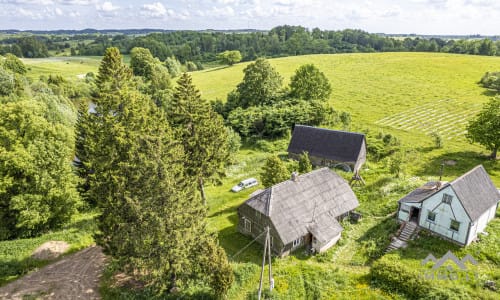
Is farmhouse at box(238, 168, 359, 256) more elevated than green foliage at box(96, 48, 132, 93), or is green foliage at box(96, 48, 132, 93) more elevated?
green foliage at box(96, 48, 132, 93)

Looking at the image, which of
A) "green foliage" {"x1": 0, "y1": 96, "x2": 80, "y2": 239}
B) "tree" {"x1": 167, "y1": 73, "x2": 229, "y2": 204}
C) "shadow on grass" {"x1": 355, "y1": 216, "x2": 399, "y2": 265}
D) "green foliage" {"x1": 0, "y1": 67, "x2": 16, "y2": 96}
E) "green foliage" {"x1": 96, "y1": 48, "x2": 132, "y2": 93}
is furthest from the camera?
"green foliage" {"x1": 0, "y1": 67, "x2": 16, "y2": 96}

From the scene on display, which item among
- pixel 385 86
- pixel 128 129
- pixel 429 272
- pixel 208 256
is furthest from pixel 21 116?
pixel 385 86

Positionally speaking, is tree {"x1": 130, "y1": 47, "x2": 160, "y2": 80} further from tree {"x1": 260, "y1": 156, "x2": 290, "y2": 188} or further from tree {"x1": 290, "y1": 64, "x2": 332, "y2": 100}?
tree {"x1": 260, "y1": 156, "x2": 290, "y2": 188}

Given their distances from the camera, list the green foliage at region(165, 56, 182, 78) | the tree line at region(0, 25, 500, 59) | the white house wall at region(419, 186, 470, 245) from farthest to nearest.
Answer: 1. the tree line at region(0, 25, 500, 59)
2. the green foliage at region(165, 56, 182, 78)
3. the white house wall at region(419, 186, 470, 245)

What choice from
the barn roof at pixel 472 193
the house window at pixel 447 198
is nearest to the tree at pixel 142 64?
the barn roof at pixel 472 193

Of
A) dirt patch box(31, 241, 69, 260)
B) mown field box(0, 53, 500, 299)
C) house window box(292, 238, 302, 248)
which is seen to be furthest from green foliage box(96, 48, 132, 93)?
house window box(292, 238, 302, 248)

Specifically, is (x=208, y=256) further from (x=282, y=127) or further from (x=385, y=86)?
(x=385, y=86)

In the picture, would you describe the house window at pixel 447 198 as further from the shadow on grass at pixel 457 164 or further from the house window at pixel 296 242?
the shadow on grass at pixel 457 164
